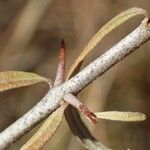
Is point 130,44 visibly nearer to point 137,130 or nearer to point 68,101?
point 68,101

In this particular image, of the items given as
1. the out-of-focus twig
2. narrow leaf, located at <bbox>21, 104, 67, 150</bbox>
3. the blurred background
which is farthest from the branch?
the out-of-focus twig

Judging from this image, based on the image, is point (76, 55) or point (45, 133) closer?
point (45, 133)

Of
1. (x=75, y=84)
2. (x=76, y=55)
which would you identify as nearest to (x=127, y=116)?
(x=75, y=84)

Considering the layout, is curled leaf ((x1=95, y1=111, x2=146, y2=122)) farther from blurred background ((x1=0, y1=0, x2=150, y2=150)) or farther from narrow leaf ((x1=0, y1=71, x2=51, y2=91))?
blurred background ((x1=0, y1=0, x2=150, y2=150))

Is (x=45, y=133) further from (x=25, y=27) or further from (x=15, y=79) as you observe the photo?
(x=25, y=27)

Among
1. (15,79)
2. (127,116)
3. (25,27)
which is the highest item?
(25,27)

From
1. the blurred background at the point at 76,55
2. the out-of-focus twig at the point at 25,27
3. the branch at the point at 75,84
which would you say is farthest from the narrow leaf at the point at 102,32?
the out-of-focus twig at the point at 25,27
